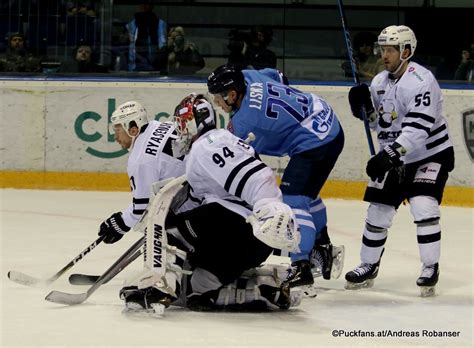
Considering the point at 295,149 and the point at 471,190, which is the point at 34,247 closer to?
the point at 295,149

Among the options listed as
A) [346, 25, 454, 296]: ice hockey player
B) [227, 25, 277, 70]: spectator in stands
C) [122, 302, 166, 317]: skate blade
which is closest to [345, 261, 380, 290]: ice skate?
[346, 25, 454, 296]: ice hockey player

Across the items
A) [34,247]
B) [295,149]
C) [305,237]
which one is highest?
[295,149]

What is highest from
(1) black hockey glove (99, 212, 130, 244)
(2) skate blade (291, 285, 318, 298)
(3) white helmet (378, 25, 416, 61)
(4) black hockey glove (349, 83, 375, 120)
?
(3) white helmet (378, 25, 416, 61)

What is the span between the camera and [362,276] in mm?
5270

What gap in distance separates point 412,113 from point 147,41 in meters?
4.12

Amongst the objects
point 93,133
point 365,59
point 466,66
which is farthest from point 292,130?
point 365,59

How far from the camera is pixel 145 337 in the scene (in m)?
3.98

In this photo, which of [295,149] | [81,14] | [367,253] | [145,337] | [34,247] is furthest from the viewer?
[81,14]

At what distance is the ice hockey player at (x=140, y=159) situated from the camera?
15.7 feet

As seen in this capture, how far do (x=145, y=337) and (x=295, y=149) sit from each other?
128 centimetres

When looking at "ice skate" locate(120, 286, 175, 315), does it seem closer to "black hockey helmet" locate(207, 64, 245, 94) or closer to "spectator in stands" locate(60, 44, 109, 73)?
"black hockey helmet" locate(207, 64, 245, 94)

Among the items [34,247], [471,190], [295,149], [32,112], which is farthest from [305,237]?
[32,112]

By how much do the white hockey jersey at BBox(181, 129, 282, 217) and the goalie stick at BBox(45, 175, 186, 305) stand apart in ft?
0.30

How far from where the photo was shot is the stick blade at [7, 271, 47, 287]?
16.2ft
